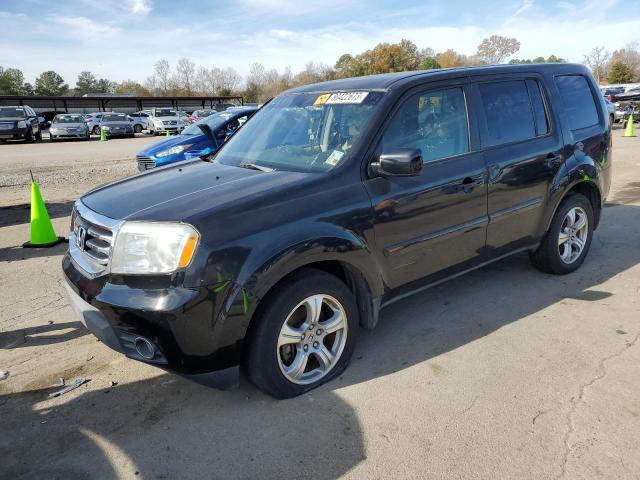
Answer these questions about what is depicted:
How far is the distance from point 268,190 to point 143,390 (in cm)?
150

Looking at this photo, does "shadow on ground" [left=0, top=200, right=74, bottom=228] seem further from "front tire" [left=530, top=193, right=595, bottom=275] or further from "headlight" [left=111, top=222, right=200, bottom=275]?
"front tire" [left=530, top=193, right=595, bottom=275]

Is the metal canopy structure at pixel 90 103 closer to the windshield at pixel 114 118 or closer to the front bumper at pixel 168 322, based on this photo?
the windshield at pixel 114 118

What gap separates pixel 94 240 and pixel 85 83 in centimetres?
10340

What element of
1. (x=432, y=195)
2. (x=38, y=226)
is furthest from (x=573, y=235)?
(x=38, y=226)

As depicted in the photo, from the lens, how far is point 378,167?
10.6 feet

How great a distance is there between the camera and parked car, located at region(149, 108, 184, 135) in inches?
1217

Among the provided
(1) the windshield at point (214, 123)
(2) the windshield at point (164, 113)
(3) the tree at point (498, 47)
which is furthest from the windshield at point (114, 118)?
(3) the tree at point (498, 47)

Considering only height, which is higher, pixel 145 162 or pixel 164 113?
pixel 164 113

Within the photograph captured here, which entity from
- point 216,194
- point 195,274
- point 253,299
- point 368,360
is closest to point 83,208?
point 216,194

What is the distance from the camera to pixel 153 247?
271 centimetres

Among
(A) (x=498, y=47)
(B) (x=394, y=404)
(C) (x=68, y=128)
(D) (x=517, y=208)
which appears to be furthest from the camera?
(A) (x=498, y=47)

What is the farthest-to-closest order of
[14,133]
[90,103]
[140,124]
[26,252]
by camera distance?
[90,103], [140,124], [14,133], [26,252]

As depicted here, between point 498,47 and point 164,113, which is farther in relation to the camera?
point 498,47

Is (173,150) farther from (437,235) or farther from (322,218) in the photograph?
(322,218)
